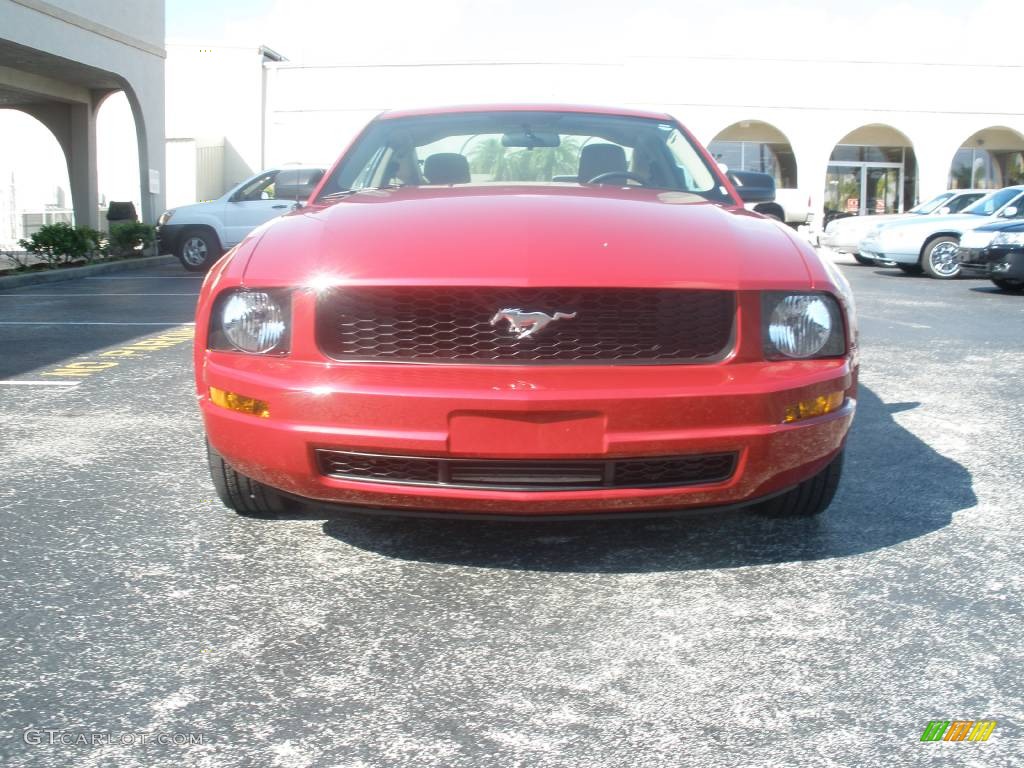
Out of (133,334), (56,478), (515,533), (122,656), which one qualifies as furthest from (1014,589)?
(133,334)

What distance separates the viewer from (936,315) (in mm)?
10008

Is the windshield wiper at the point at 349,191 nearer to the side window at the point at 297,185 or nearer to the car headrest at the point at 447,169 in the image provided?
the car headrest at the point at 447,169

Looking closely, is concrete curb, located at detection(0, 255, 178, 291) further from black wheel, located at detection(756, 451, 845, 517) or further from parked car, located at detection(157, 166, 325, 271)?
black wheel, located at detection(756, 451, 845, 517)

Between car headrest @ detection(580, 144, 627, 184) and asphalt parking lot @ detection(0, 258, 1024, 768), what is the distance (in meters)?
1.53

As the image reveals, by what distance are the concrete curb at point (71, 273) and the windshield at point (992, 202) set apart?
12.7 meters

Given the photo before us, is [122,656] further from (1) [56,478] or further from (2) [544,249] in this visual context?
(1) [56,478]

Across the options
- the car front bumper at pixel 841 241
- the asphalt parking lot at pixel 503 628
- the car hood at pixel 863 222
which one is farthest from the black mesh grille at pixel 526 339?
the car front bumper at pixel 841 241

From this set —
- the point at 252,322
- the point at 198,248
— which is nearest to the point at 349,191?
the point at 252,322

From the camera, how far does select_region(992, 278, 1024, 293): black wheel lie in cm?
1241

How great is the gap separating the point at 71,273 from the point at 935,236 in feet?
40.2

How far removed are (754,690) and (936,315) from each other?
8.64 metres

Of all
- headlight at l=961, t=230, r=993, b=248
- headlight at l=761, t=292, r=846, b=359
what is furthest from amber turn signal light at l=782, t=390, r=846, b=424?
headlight at l=961, t=230, r=993, b=248

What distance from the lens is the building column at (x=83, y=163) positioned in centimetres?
2131

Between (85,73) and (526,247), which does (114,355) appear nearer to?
(526,247)
